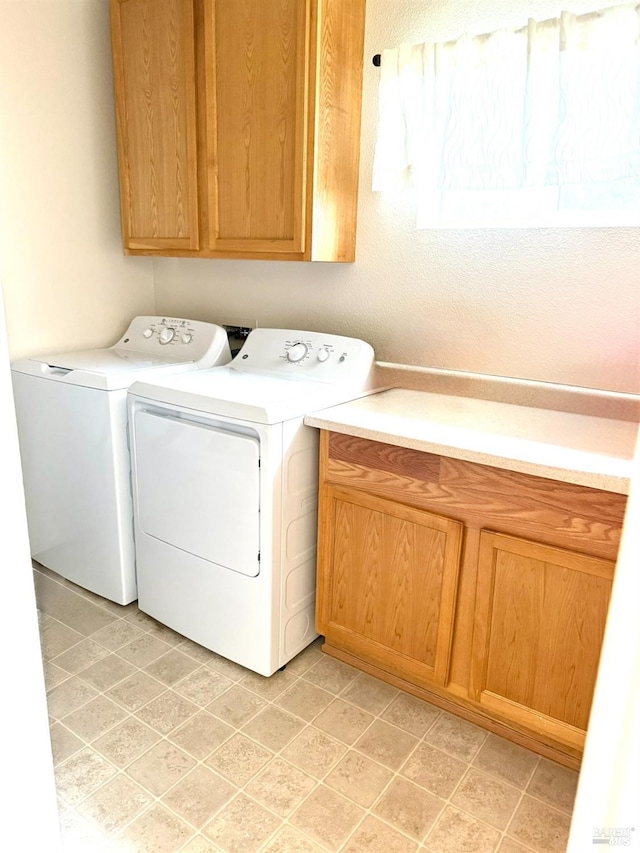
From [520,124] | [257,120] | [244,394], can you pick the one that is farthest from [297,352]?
[520,124]

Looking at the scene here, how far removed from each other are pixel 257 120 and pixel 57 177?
3.30 ft

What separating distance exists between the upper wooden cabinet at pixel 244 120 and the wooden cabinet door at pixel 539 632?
123cm

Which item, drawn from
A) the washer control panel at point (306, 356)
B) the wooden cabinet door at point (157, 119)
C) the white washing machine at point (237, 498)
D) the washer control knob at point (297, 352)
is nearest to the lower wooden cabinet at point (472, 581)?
the white washing machine at point (237, 498)

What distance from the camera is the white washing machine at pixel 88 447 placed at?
2.18m

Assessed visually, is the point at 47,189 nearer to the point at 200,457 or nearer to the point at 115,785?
the point at 200,457

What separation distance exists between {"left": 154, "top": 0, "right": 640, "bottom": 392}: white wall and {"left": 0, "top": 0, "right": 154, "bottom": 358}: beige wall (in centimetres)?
89

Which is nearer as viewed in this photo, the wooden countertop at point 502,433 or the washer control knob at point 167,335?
the wooden countertop at point 502,433

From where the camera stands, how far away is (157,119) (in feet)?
7.76

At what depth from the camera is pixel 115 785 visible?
5.12 feet

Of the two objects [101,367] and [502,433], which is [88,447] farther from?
[502,433]

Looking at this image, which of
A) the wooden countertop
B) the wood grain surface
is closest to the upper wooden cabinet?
the wooden countertop

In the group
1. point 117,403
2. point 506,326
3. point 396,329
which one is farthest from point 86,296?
point 506,326

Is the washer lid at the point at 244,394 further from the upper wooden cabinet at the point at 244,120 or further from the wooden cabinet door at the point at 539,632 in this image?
the wooden cabinet door at the point at 539,632

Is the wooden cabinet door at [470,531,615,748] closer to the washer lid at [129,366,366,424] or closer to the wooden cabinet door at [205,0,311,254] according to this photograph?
the washer lid at [129,366,366,424]
